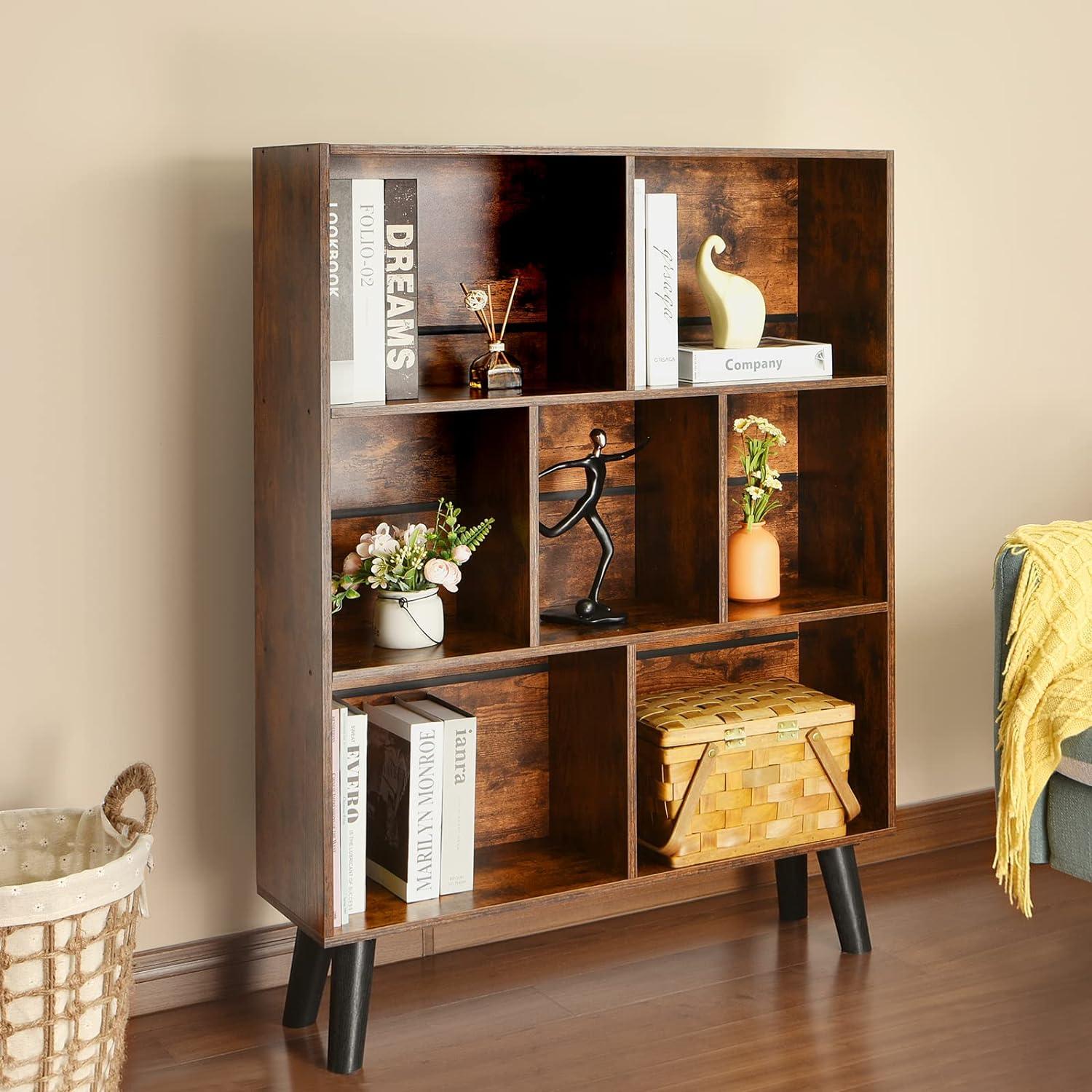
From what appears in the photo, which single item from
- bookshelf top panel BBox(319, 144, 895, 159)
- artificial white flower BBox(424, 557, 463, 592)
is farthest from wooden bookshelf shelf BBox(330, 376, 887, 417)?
bookshelf top panel BBox(319, 144, 895, 159)

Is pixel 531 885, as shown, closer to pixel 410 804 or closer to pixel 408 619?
pixel 410 804

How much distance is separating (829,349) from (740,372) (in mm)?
187

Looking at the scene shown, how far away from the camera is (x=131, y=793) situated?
2242 millimetres

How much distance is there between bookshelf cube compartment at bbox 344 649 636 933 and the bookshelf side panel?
7.2 inches

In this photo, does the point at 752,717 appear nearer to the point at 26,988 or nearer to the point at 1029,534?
the point at 1029,534

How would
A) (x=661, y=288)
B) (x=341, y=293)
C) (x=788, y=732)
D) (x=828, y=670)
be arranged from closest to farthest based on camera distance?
(x=341, y=293) → (x=661, y=288) → (x=788, y=732) → (x=828, y=670)

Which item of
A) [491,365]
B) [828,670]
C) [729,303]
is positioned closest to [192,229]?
[491,365]

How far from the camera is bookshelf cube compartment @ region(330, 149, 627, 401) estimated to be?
2459 mm

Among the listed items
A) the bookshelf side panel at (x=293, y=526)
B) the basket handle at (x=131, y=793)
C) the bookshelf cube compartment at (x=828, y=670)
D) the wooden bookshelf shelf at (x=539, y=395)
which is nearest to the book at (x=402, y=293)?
the wooden bookshelf shelf at (x=539, y=395)

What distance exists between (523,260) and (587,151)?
380 millimetres

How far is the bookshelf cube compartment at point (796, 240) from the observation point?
2.67 meters

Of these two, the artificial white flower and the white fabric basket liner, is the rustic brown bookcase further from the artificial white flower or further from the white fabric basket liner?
the white fabric basket liner

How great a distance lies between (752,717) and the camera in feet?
8.63

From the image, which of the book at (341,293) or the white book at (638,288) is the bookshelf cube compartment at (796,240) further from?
the book at (341,293)
